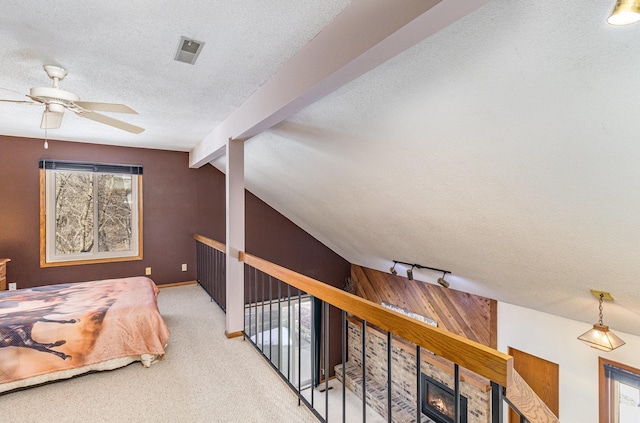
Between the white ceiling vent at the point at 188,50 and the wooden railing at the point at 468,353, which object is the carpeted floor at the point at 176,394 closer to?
the wooden railing at the point at 468,353

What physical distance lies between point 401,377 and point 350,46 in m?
5.57

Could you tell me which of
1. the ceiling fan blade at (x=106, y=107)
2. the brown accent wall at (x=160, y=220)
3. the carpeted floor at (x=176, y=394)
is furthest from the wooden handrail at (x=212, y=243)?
the ceiling fan blade at (x=106, y=107)

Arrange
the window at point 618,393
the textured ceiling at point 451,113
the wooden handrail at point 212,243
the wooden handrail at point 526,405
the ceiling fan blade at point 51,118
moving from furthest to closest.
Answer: the wooden handrail at point 212,243
the window at point 618,393
the ceiling fan blade at point 51,118
the textured ceiling at point 451,113
the wooden handrail at point 526,405

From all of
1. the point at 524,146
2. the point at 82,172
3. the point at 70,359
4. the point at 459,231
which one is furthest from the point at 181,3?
the point at 82,172

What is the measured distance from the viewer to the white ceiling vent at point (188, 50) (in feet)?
6.17

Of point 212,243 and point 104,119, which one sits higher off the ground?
point 104,119

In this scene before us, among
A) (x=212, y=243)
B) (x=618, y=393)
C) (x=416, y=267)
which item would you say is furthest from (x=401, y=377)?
(x=212, y=243)

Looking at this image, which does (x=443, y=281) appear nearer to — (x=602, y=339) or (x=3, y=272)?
(x=602, y=339)

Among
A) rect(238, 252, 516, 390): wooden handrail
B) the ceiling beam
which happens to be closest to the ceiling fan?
the ceiling beam

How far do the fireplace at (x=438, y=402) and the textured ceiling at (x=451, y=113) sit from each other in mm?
2173

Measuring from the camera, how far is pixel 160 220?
5137 millimetres

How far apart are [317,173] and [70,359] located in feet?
8.83

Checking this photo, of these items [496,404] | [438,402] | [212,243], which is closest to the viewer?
[496,404]

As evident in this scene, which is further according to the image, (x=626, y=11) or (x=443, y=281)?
(x=443, y=281)
